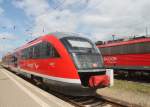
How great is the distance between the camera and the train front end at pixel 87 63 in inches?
407

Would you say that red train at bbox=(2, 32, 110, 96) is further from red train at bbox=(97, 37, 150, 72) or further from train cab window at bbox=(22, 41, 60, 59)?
red train at bbox=(97, 37, 150, 72)

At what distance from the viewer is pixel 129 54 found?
21.2m

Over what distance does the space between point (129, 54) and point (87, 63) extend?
11.2 metres

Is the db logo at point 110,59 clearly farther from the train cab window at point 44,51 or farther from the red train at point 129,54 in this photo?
the train cab window at point 44,51

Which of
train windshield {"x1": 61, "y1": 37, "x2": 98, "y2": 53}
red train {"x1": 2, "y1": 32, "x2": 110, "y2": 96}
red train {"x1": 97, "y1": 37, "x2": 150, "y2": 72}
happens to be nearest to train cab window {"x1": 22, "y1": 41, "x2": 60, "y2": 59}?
red train {"x1": 2, "y1": 32, "x2": 110, "y2": 96}

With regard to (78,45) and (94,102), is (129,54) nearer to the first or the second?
(78,45)

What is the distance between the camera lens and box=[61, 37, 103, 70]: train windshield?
34.9 feet

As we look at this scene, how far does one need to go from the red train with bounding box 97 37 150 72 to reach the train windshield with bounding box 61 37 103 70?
875cm

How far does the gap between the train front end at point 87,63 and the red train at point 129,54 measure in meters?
8.84

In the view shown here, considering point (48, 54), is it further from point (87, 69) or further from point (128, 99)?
point (128, 99)

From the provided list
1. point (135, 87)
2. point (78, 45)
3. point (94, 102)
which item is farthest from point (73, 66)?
point (135, 87)

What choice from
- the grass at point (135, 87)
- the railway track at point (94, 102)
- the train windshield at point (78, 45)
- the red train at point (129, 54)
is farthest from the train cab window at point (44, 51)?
the red train at point (129, 54)

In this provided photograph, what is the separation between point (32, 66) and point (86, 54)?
592cm

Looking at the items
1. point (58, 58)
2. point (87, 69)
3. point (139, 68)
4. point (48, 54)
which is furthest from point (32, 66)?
point (139, 68)
